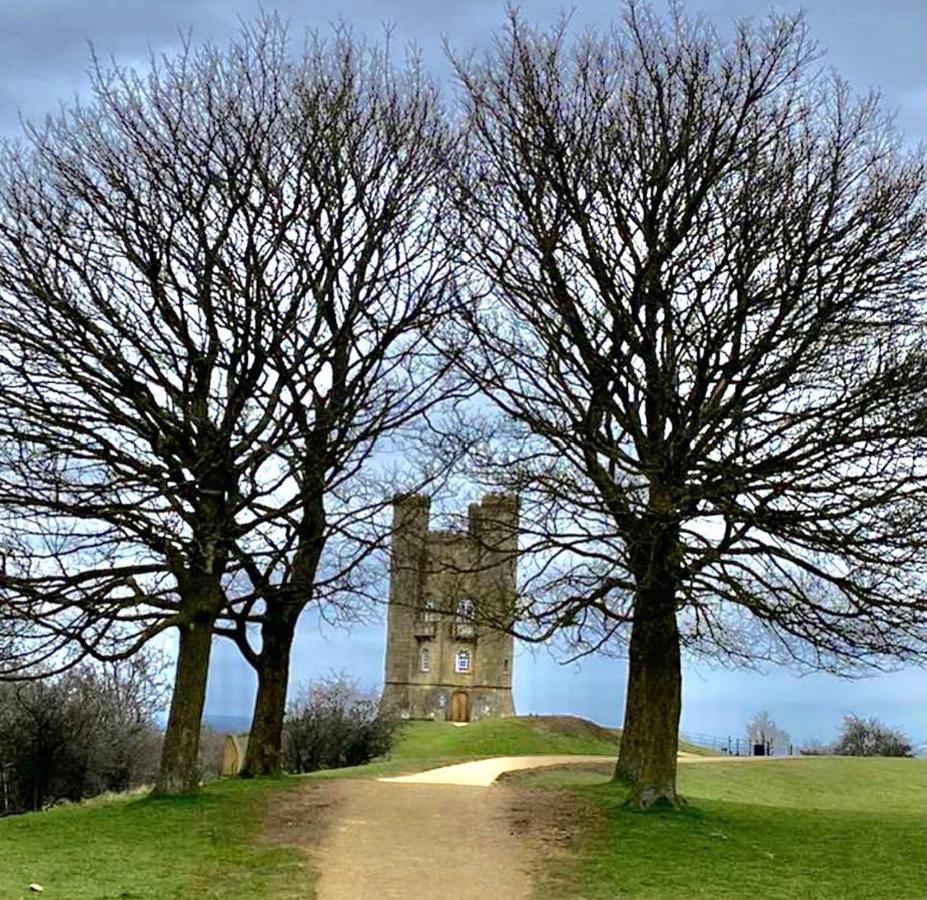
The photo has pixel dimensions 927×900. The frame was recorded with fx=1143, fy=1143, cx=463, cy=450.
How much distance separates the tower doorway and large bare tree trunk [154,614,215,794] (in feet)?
136

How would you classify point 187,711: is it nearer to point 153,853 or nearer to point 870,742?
point 153,853

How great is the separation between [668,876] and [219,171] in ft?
42.9

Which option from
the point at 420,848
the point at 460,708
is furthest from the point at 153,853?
the point at 460,708

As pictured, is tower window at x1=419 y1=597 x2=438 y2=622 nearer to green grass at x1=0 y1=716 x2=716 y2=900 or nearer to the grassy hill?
the grassy hill

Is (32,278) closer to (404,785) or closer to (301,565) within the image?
(301,565)

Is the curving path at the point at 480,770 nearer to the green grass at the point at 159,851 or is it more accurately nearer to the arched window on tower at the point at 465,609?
the green grass at the point at 159,851

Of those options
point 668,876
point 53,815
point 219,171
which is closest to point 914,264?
point 668,876

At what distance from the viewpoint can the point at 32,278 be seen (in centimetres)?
1812

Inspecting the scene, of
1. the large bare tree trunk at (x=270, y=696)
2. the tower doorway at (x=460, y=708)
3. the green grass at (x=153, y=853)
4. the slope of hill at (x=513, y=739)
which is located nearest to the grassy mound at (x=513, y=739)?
the slope of hill at (x=513, y=739)

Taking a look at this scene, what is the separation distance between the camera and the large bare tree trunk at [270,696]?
21.6 m

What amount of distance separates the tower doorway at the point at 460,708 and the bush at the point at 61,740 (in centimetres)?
2930

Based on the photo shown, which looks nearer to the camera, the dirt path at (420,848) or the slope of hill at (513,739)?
the dirt path at (420,848)

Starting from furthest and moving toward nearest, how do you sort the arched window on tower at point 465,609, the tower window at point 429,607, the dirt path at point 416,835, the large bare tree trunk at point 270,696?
the large bare tree trunk at point 270,696, the tower window at point 429,607, the arched window on tower at point 465,609, the dirt path at point 416,835

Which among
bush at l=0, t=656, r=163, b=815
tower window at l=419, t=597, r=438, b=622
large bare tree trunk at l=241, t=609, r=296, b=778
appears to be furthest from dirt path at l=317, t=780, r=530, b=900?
bush at l=0, t=656, r=163, b=815
